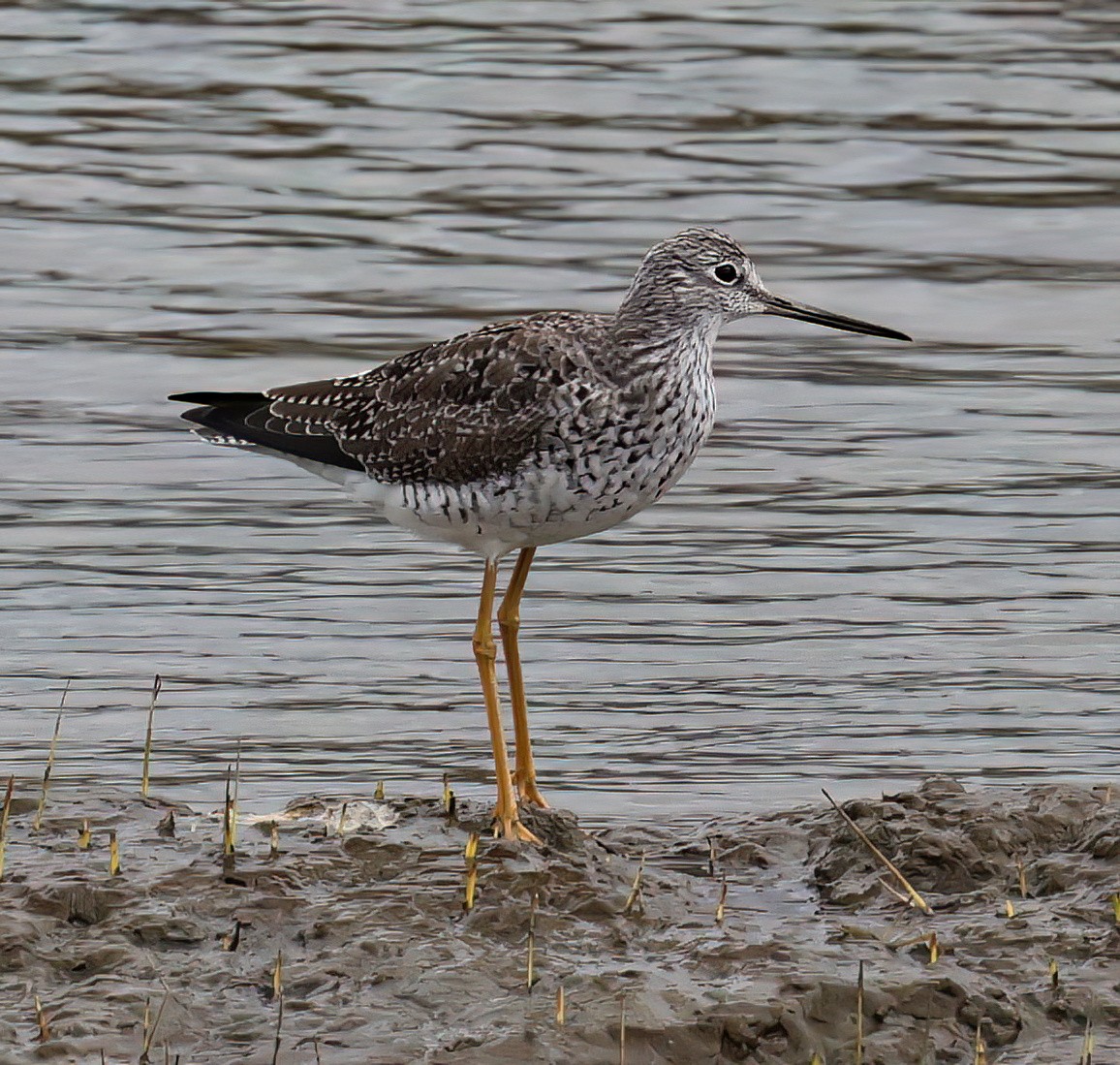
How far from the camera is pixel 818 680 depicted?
10.6 metres

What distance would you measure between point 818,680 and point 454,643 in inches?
67.0

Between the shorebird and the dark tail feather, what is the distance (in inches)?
0.5

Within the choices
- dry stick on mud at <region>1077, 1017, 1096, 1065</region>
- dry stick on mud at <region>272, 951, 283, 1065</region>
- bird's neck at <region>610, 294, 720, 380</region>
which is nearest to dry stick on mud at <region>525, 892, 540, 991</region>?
dry stick on mud at <region>272, 951, 283, 1065</region>

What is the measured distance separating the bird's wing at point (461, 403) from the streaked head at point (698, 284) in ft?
0.74

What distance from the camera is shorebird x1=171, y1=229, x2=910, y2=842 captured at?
8.22m

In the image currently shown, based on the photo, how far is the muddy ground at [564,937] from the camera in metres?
6.64

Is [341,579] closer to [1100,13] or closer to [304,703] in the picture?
[304,703]

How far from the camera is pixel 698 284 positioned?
863 cm

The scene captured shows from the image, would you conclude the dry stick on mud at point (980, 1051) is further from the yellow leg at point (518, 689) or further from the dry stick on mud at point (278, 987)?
the yellow leg at point (518, 689)

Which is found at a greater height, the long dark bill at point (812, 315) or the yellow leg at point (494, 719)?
the long dark bill at point (812, 315)

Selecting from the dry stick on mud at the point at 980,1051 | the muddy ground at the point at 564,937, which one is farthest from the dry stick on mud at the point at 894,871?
the dry stick on mud at the point at 980,1051

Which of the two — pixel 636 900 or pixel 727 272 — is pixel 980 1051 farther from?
pixel 727 272

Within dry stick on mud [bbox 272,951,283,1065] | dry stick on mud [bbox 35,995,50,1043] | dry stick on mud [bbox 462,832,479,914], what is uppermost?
dry stick on mud [bbox 35,995,50,1043]

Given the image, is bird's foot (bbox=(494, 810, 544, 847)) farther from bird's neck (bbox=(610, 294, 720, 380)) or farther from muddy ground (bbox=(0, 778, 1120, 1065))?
bird's neck (bbox=(610, 294, 720, 380))
